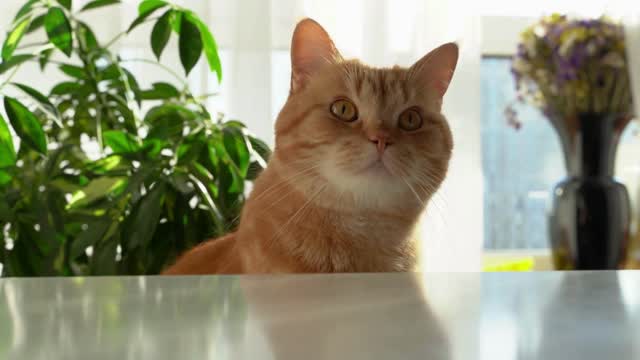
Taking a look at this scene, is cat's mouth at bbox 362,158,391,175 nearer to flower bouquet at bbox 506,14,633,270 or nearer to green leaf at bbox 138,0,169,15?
green leaf at bbox 138,0,169,15

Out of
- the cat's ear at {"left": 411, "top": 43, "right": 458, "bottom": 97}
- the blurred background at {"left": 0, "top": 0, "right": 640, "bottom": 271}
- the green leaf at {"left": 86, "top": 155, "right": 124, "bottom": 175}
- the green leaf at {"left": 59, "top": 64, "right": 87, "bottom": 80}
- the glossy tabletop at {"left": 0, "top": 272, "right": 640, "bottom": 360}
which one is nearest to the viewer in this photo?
the glossy tabletop at {"left": 0, "top": 272, "right": 640, "bottom": 360}

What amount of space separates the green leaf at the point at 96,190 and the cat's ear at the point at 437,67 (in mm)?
533

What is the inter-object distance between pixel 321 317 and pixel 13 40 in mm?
1153

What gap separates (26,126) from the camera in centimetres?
116

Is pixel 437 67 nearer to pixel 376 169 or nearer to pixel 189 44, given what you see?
pixel 376 169

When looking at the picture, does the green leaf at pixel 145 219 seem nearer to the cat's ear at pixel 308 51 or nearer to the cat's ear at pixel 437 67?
the cat's ear at pixel 308 51

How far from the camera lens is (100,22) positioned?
2012 millimetres

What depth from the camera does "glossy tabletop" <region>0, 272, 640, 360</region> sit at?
0.20 meters

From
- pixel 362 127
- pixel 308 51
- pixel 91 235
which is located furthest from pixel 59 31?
pixel 362 127

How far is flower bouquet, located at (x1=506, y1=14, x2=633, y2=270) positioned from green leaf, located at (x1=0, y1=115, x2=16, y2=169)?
1524mm

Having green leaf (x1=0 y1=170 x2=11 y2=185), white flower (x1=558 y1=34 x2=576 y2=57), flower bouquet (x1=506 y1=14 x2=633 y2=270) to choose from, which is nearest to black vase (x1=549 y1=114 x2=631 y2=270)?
flower bouquet (x1=506 y1=14 x2=633 y2=270)

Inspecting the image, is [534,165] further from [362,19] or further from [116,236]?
[116,236]

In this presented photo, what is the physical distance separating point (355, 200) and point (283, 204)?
0.10 metres

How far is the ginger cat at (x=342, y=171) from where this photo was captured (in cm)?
94
